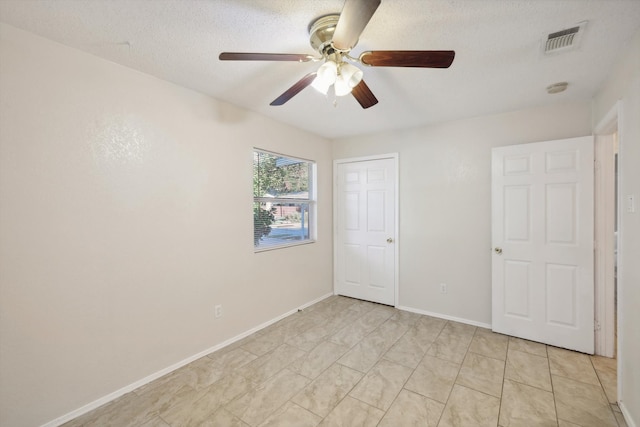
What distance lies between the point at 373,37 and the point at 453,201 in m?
2.25

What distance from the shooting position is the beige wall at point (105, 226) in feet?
5.27

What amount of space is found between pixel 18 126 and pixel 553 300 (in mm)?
4354

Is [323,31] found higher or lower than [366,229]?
higher

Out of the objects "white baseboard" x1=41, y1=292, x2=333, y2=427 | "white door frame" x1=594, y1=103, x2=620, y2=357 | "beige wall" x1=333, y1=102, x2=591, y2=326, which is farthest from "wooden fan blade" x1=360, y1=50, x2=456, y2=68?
"white baseboard" x1=41, y1=292, x2=333, y2=427

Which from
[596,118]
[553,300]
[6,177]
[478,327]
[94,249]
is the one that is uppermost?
[596,118]

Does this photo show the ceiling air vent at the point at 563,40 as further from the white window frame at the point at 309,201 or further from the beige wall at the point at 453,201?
the white window frame at the point at 309,201

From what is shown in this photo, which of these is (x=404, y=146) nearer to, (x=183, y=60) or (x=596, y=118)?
(x=596, y=118)

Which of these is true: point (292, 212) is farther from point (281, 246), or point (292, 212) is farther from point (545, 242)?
point (545, 242)

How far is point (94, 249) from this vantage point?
1.89 metres

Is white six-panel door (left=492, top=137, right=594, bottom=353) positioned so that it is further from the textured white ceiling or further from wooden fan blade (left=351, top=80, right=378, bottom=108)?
wooden fan blade (left=351, top=80, right=378, bottom=108)

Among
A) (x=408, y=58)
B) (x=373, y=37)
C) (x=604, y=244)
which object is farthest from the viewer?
(x=604, y=244)

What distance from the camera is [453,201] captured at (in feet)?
10.8

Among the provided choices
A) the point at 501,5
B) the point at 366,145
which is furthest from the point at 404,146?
the point at 501,5

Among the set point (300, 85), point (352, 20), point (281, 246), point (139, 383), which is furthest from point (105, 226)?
point (352, 20)
